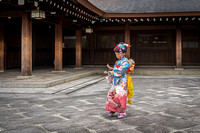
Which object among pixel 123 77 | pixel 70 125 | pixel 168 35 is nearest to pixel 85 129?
pixel 70 125

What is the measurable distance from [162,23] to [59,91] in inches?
424

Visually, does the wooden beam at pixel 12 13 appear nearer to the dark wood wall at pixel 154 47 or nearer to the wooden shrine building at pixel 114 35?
the wooden shrine building at pixel 114 35

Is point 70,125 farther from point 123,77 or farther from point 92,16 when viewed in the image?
point 92,16

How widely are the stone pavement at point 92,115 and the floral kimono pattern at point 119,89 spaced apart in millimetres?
224

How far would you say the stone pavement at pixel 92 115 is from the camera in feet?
12.3

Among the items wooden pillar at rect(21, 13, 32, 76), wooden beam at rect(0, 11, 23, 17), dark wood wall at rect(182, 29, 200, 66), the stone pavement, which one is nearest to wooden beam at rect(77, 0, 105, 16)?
wooden pillar at rect(21, 13, 32, 76)

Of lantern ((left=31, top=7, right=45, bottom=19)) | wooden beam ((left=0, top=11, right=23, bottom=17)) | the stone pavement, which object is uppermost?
wooden beam ((left=0, top=11, right=23, bottom=17))

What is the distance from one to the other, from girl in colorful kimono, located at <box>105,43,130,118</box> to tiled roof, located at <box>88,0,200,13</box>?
32.5 ft

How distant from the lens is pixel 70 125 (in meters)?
3.96

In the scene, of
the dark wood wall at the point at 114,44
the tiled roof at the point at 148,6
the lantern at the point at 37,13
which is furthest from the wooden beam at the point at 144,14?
the lantern at the point at 37,13

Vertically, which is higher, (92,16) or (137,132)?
(92,16)

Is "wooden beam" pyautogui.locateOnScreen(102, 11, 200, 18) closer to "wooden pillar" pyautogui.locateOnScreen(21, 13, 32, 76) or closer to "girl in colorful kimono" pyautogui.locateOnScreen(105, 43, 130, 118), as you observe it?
"wooden pillar" pyautogui.locateOnScreen(21, 13, 32, 76)

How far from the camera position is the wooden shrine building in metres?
13.0

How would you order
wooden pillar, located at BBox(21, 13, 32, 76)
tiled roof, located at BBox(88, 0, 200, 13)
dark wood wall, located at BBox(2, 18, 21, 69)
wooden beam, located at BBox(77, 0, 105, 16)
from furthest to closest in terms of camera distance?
1. tiled roof, located at BBox(88, 0, 200, 13)
2. dark wood wall, located at BBox(2, 18, 21, 69)
3. wooden beam, located at BBox(77, 0, 105, 16)
4. wooden pillar, located at BBox(21, 13, 32, 76)
